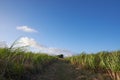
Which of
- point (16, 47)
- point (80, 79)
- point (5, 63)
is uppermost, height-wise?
point (16, 47)

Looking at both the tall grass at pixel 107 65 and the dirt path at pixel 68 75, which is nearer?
the tall grass at pixel 107 65

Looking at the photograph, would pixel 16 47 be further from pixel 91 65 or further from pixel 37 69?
pixel 91 65

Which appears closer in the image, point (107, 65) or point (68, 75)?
point (107, 65)

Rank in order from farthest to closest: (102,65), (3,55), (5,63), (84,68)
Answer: (84,68) → (102,65) → (3,55) → (5,63)

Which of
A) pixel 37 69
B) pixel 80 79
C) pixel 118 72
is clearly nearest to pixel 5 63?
pixel 37 69

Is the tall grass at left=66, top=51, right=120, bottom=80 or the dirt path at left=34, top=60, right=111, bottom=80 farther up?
the tall grass at left=66, top=51, right=120, bottom=80

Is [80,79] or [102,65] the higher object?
[102,65]

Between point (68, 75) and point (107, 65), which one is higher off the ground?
point (107, 65)

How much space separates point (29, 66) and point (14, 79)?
1.11 metres

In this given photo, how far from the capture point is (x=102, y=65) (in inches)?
242

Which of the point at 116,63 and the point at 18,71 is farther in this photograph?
the point at 116,63

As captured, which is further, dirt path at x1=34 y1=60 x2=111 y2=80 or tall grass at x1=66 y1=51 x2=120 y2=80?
dirt path at x1=34 y1=60 x2=111 y2=80

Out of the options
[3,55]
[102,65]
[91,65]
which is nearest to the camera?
[3,55]

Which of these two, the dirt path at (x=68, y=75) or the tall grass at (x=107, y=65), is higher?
the tall grass at (x=107, y=65)
